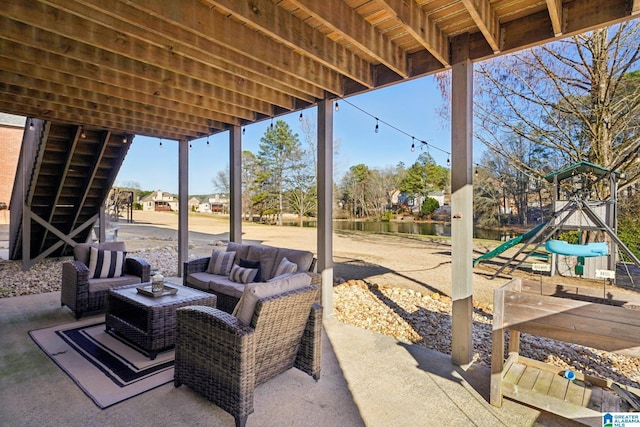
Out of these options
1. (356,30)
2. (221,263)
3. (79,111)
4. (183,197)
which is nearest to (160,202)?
(183,197)

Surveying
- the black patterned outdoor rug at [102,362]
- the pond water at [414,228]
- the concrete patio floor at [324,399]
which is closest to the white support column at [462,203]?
the concrete patio floor at [324,399]

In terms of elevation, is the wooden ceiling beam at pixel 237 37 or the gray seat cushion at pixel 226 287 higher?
the wooden ceiling beam at pixel 237 37

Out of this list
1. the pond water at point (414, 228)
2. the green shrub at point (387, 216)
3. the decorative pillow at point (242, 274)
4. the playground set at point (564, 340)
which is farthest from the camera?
the green shrub at point (387, 216)

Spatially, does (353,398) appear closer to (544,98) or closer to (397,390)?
(397,390)

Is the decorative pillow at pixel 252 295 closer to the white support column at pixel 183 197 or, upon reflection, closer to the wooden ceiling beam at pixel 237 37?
the wooden ceiling beam at pixel 237 37

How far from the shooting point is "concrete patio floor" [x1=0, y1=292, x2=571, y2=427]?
6.89 feet

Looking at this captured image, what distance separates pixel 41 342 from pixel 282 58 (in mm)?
3725

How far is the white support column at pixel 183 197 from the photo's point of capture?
20.2ft

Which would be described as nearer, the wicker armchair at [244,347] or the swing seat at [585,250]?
the wicker armchair at [244,347]

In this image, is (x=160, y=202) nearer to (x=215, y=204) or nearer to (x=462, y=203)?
(x=215, y=204)

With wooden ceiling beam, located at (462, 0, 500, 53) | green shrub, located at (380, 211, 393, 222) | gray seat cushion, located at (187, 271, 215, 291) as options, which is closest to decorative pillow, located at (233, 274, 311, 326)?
gray seat cushion, located at (187, 271, 215, 291)

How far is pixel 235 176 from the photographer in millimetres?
5293

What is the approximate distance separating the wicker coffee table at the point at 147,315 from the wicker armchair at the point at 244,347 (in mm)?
677

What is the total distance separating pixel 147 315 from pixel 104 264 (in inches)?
74.0
